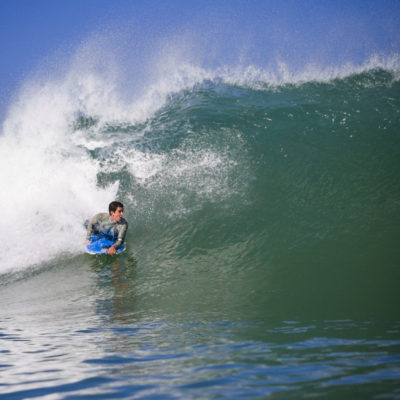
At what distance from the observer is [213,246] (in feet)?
19.6

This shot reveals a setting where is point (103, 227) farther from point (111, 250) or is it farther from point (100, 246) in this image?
point (111, 250)

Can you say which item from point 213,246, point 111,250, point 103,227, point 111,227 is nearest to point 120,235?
point 111,250

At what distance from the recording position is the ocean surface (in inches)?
67.7

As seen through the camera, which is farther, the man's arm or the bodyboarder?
the man's arm

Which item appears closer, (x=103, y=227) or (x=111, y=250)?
(x=111, y=250)

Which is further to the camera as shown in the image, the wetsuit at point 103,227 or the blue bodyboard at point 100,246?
the wetsuit at point 103,227

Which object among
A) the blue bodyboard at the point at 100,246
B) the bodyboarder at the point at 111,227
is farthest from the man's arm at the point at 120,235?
the blue bodyboard at the point at 100,246

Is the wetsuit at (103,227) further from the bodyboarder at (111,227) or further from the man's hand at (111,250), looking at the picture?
the man's hand at (111,250)

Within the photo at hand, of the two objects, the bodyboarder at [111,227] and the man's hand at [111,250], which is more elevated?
the bodyboarder at [111,227]

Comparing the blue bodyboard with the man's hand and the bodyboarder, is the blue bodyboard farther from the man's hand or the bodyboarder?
the man's hand

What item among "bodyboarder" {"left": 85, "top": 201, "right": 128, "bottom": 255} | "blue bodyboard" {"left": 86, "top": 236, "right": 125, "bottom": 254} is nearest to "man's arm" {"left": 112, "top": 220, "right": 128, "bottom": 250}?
"bodyboarder" {"left": 85, "top": 201, "right": 128, "bottom": 255}

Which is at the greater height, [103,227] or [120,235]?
[103,227]

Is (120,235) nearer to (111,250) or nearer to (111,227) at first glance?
(111,250)

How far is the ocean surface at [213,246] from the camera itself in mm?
1721
